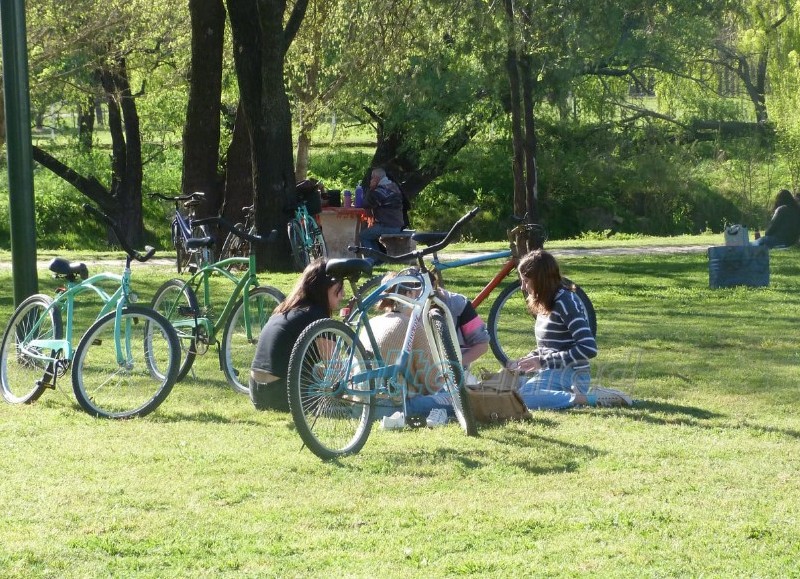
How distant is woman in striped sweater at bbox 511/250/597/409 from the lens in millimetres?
8094

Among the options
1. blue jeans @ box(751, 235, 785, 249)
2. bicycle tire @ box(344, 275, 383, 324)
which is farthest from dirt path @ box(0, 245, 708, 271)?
bicycle tire @ box(344, 275, 383, 324)

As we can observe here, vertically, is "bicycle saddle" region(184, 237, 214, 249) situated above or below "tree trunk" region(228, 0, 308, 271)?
below

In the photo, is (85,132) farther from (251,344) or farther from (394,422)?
(394,422)

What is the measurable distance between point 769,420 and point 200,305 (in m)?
4.03

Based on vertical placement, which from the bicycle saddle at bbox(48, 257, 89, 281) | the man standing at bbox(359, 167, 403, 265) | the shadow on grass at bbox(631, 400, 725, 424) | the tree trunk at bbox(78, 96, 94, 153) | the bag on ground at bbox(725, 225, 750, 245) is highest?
the tree trunk at bbox(78, 96, 94, 153)

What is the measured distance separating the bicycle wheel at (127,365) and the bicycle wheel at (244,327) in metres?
0.50

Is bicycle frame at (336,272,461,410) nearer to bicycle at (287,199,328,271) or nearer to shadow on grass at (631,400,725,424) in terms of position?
shadow on grass at (631,400,725,424)

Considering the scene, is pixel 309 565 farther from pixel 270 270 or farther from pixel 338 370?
pixel 270 270

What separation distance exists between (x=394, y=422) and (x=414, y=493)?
5.27 feet

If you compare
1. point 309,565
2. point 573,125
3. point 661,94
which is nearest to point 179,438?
point 309,565

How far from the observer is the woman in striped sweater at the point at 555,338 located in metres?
8.09

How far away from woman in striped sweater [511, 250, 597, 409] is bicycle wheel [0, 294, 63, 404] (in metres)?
3.00

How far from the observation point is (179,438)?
7082 mm

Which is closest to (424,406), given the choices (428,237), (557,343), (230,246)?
(557,343)
